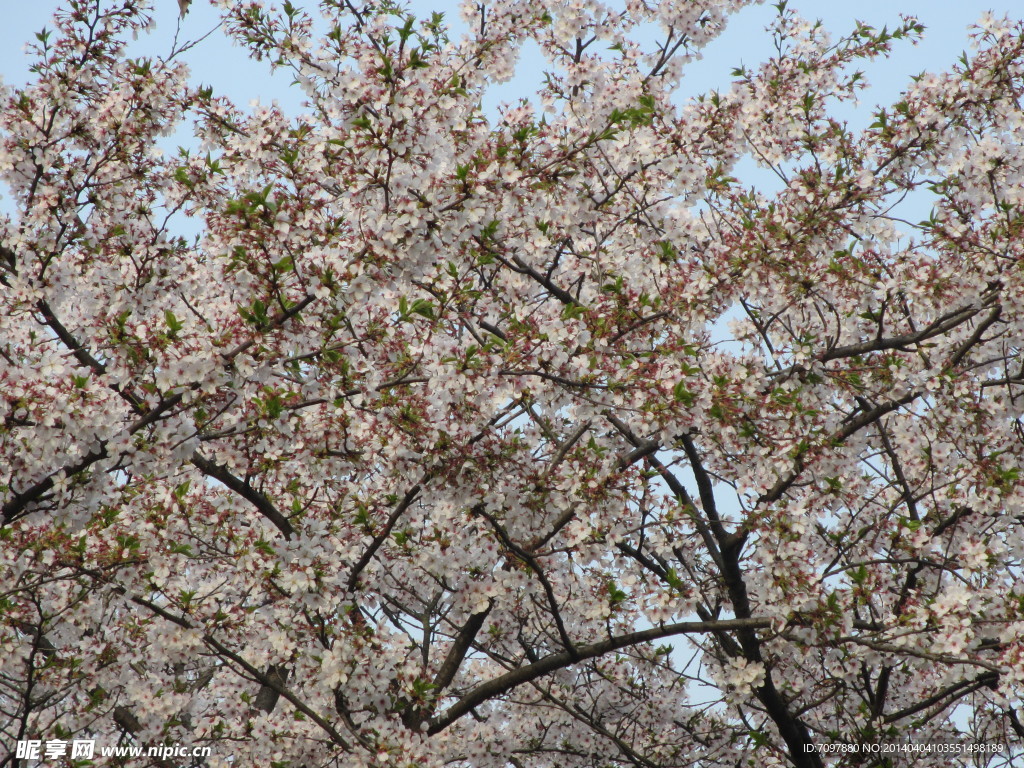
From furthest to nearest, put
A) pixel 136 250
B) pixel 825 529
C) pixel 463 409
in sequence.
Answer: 1. pixel 825 529
2. pixel 136 250
3. pixel 463 409

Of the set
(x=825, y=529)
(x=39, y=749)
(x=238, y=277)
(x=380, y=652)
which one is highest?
(x=825, y=529)

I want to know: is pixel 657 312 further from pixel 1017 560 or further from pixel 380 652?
pixel 1017 560

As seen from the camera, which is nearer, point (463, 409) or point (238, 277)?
point (238, 277)

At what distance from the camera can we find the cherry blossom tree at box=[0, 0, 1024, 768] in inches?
199

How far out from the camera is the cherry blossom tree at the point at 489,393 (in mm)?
5062

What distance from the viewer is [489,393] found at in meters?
5.21


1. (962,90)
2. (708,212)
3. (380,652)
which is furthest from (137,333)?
(962,90)

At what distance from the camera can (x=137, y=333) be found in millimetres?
4852

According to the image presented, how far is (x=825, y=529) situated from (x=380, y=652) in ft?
12.3

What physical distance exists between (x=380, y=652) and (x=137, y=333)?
262cm

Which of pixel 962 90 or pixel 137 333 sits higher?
pixel 962 90

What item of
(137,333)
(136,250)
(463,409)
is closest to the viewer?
(137,333)

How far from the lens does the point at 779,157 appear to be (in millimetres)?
7953

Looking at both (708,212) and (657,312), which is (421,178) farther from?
(708,212)
